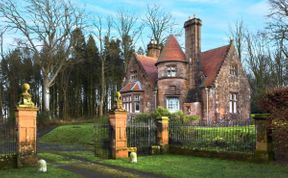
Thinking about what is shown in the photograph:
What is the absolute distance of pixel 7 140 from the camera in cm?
1364

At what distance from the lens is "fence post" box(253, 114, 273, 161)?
45.8 feet

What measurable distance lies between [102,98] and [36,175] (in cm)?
3715

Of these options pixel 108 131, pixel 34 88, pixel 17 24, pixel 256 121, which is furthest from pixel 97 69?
pixel 256 121

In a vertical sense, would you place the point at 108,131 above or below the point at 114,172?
above

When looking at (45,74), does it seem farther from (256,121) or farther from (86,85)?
(256,121)

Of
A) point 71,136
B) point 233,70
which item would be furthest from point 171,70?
point 71,136

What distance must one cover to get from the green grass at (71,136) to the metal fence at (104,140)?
32.4ft

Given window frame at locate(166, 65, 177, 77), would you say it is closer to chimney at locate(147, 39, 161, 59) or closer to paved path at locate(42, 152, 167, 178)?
chimney at locate(147, 39, 161, 59)

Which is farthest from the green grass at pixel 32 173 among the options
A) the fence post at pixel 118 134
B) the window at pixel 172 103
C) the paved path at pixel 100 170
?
the window at pixel 172 103

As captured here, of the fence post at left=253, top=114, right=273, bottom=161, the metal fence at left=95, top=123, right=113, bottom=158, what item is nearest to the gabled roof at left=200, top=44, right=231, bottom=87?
the metal fence at left=95, top=123, right=113, bottom=158

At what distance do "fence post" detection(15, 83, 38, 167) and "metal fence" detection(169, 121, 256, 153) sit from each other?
7733 millimetres

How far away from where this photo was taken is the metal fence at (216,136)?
1530 cm

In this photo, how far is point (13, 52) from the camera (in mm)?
50812

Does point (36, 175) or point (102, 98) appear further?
point (102, 98)
